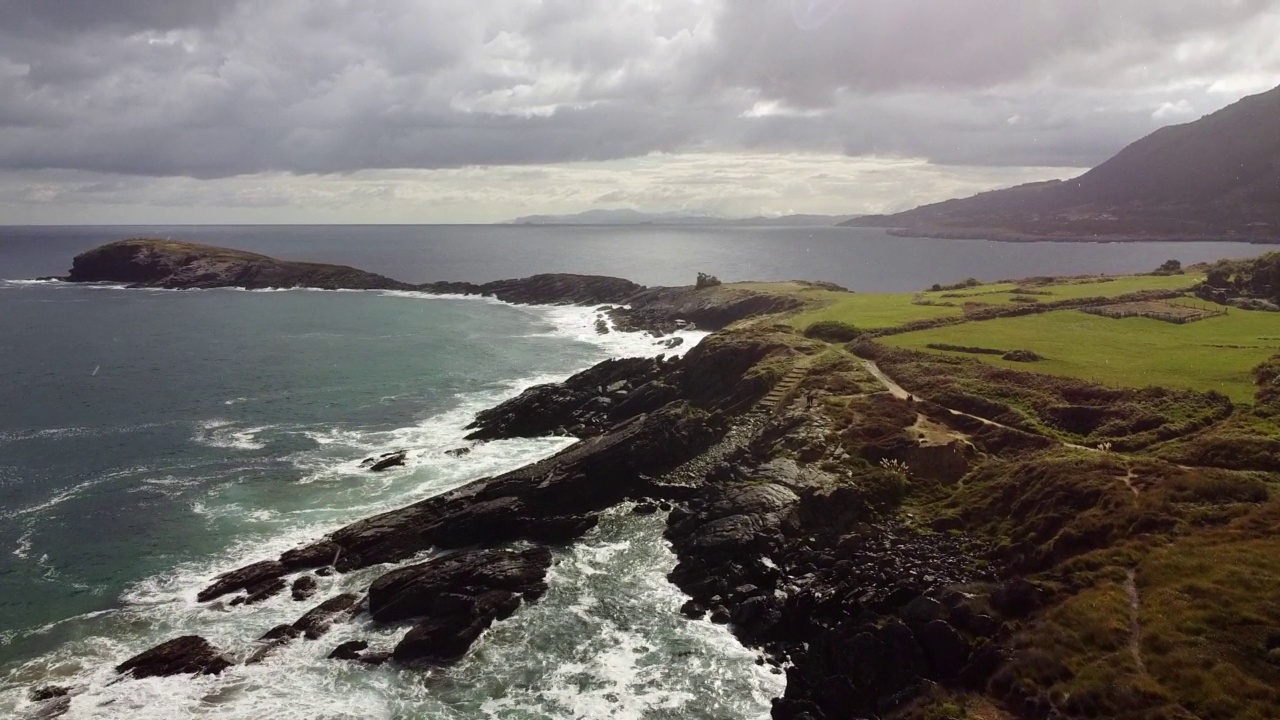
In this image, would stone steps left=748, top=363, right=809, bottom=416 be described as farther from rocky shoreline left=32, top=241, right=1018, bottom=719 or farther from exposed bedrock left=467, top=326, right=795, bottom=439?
exposed bedrock left=467, top=326, right=795, bottom=439

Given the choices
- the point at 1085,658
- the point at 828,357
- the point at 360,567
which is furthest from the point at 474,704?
the point at 828,357

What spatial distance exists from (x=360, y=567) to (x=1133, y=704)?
3332 cm

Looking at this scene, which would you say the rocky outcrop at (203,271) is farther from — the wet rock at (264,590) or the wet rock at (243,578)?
the wet rock at (264,590)

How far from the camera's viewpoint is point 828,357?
60.0 metres

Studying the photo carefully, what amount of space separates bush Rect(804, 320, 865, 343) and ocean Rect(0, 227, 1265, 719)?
23.3 meters

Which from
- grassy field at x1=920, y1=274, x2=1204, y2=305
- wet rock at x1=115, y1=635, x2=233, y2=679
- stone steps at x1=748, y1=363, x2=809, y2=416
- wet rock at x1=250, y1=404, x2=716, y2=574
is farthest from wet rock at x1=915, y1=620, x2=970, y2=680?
grassy field at x1=920, y1=274, x2=1204, y2=305

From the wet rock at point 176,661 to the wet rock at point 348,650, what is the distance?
4.15m

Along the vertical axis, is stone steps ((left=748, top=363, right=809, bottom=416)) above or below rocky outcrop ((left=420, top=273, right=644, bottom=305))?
below

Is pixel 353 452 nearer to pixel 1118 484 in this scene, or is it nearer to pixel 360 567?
pixel 360 567

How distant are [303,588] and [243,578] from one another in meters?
3.28

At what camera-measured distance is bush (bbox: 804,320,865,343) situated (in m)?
68.0

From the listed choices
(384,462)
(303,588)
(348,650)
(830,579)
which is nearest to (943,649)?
(830,579)

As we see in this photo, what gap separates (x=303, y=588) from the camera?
1355 inches

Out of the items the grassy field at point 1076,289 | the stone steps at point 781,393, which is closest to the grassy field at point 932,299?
the grassy field at point 1076,289
